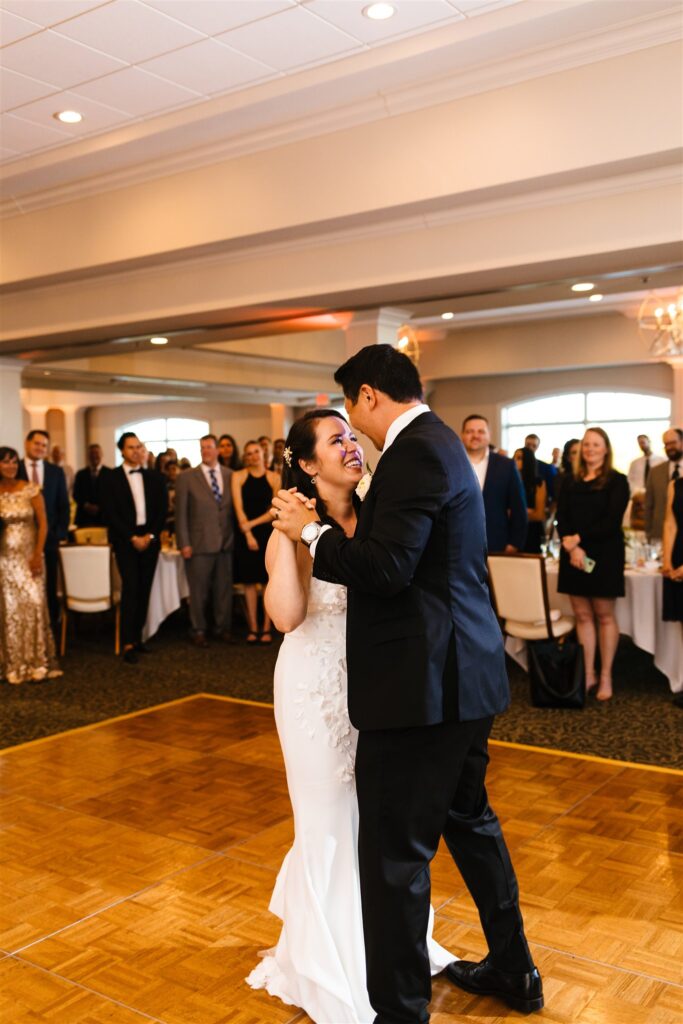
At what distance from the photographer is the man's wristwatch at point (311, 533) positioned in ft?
7.46

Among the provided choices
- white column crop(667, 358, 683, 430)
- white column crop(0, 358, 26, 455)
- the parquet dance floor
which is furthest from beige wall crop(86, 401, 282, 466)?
the parquet dance floor

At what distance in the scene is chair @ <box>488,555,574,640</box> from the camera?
229 inches

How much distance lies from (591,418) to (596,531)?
10.7 m

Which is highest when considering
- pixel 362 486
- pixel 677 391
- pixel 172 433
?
pixel 677 391

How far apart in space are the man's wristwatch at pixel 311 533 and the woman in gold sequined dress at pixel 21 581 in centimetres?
462

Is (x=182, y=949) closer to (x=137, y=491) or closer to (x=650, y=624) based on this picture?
(x=650, y=624)

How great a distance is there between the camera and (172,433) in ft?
73.9

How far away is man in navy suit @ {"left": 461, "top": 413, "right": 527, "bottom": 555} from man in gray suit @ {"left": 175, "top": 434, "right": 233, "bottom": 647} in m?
2.34

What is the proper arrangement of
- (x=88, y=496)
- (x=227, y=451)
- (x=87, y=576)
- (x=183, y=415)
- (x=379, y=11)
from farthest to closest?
(x=183, y=415) < (x=88, y=496) < (x=227, y=451) < (x=87, y=576) < (x=379, y=11)

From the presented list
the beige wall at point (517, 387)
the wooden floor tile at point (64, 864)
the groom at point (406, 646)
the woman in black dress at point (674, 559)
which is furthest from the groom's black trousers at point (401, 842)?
the beige wall at point (517, 387)

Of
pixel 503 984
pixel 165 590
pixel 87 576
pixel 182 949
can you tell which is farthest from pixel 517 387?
pixel 503 984

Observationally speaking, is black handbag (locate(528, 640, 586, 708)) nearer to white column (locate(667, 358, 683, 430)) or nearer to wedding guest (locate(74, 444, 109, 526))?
wedding guest (locate(74, 444, 109, 526))

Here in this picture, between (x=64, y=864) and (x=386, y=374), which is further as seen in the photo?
(x=64, y=864)

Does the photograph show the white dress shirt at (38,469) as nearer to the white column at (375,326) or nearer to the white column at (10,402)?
the white column at (10,402)
